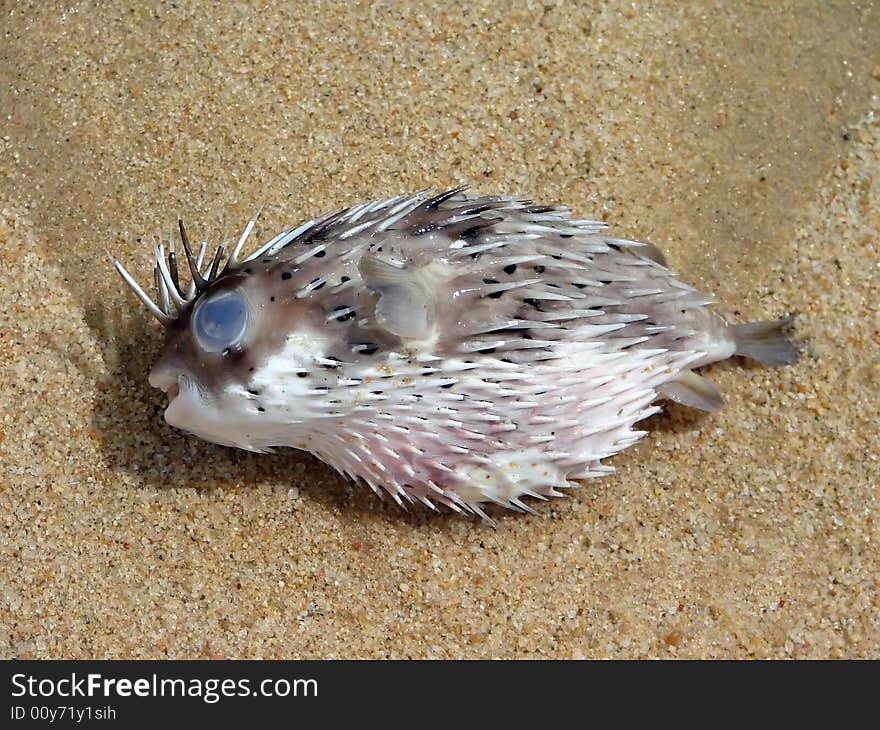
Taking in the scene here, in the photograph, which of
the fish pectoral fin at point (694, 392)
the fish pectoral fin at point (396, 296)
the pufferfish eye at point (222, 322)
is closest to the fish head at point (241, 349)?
the pufferfish eye at point (222, 322)

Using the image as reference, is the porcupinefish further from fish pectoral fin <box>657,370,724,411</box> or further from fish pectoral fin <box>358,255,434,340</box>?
fish pectoral fin <box>657,370,724,411</box>

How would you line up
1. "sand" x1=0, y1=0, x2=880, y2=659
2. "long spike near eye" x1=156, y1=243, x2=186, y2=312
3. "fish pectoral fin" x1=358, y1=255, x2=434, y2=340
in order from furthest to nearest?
"sand" x1=0, y1=0, x2=880, y2=659
"long spike near eye" x1=156, y1=243, x2=186, y2=312
"fish pectoral fin" x1=358, y1=255, x2=434, y2=340

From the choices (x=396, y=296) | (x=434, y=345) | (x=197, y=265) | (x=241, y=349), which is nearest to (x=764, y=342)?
(x=434, y=345)

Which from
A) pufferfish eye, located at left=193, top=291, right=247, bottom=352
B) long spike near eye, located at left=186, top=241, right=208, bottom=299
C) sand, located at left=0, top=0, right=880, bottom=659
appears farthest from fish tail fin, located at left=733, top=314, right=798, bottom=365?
long spike near eye, located at left=186, top=241, right=208, bottom=299

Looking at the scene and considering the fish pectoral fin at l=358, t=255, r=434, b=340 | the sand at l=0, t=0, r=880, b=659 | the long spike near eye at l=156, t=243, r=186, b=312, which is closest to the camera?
the fish pectoral fin at l=358, t=255, r=434, b=340

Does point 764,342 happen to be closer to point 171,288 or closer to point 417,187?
point 417,187

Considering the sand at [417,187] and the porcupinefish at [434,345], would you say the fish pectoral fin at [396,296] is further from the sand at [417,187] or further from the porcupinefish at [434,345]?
the sand at [417,187]

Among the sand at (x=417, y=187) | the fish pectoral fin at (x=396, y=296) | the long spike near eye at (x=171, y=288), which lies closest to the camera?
the fish pectoral fin at (x=396, y=296)
